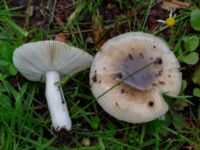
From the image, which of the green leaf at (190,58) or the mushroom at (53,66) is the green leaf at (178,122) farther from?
the mushroom at (53,66)

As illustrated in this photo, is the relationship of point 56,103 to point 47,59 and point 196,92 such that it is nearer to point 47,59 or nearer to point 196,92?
point 47,59

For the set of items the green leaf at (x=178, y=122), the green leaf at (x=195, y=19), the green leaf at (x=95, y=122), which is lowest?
the green leaf at (x=178, y=122)

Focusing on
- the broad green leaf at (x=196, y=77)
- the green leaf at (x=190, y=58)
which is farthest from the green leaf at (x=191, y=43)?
the broad green leaf at (x=196, y=77)

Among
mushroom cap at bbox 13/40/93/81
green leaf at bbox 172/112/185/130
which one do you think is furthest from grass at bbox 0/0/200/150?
mushroom cap at bbox 13/40/93/81

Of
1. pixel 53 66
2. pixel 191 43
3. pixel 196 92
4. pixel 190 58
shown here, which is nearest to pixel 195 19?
pixel 191 43

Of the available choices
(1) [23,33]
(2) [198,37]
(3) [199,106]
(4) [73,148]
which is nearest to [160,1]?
(2) [198,37]

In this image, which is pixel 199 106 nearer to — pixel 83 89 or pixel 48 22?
pixel 83 89
